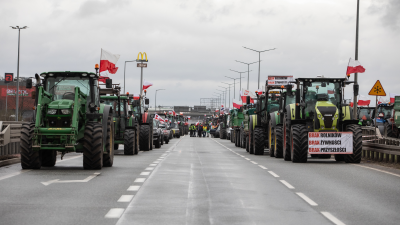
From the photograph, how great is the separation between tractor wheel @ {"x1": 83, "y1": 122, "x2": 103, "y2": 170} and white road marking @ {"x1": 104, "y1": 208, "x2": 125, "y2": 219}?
281 inches

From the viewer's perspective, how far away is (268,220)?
27.2ft

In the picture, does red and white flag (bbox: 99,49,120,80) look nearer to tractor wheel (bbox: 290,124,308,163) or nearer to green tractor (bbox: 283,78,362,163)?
green tractor (bbox: 283,78,362,163)

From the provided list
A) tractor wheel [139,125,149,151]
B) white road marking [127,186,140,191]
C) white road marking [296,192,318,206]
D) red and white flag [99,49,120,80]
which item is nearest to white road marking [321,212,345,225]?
white road marking [296,192,318,206]

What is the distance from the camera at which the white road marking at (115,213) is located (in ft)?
27.7

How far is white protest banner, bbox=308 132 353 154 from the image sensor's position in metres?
20.6

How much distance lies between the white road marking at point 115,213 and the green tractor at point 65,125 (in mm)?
6833

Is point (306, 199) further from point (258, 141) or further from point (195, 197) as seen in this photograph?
point (258, 141)

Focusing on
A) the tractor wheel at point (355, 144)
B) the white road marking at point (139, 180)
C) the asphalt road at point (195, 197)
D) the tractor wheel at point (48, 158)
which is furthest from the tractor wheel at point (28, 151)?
the tractor wheel at point (355, 144)

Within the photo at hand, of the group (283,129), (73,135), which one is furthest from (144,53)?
(73,135)

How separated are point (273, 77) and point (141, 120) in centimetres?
988

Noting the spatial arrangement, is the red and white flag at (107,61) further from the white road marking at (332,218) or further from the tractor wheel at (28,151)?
the white road marking at (332,218)

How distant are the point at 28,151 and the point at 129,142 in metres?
10.3

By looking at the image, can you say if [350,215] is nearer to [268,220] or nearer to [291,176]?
[268,220]

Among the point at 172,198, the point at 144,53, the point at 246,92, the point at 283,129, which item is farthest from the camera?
the point at 246,92
